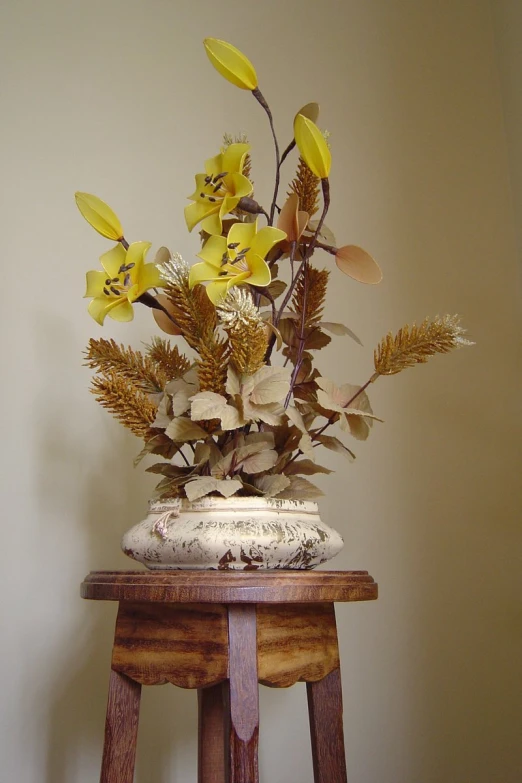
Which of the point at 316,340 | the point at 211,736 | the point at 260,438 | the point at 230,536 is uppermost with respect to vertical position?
the point at 316,340

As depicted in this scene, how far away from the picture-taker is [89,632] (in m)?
1.11

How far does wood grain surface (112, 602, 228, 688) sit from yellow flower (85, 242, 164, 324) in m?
0.33

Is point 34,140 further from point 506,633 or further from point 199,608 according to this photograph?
point 506,633

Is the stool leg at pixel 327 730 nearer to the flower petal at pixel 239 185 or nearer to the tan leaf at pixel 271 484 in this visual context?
the tan leaf at pixel 271 484

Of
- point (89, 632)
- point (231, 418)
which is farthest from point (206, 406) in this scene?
point (89, 632)

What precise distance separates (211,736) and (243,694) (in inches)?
13.9

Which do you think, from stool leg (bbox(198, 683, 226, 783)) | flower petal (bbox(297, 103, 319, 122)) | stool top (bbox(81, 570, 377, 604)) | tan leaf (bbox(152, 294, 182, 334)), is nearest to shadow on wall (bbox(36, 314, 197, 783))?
stool leg (bbox(198, 683, 226, 783))

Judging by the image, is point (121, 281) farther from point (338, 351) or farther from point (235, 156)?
point (338, 351)

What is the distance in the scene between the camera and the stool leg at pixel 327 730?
2.37ft

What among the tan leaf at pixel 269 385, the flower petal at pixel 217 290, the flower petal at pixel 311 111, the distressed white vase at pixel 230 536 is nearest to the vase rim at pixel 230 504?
the distressed white vase at pixel 230 536

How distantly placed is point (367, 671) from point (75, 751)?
480 mm

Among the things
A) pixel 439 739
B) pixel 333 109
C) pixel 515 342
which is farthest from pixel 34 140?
pixel 439 739

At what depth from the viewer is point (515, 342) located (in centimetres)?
125

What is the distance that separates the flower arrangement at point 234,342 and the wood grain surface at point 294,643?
12 cm
